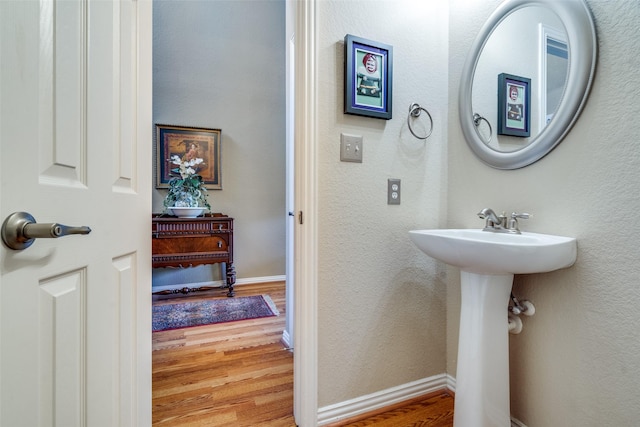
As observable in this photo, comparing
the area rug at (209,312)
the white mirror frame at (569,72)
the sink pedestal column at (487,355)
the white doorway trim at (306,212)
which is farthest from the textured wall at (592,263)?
the area rug at (209,312)

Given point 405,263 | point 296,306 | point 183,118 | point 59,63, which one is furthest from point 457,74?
point 183,118

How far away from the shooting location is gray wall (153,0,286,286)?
9.70 ft

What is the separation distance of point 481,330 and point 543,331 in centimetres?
25

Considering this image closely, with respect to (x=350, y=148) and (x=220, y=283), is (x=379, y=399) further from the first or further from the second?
(x=220, y=283)

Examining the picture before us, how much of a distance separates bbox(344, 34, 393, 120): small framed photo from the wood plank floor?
1.33 metres

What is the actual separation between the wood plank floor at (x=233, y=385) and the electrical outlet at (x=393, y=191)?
94cm

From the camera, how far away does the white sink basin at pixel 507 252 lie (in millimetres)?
833

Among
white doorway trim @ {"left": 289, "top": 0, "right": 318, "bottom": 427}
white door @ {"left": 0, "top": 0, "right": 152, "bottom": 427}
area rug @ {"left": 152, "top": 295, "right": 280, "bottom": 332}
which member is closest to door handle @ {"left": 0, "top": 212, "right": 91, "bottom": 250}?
white door @ {"left": 0, "top": 0, "right": 152, "bottom": 427}

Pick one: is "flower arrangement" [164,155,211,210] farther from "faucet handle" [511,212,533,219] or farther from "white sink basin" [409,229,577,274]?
"faucet handle" [511,212,533,219]

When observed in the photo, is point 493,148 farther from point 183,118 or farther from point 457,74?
point 183,118

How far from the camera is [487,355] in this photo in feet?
3.36

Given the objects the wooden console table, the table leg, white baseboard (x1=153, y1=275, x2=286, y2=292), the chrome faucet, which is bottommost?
white baseboard (x1=153, y1=275, x2=286, y2=292)

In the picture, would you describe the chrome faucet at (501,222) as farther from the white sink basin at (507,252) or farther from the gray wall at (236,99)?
the gray wall at (236,99)

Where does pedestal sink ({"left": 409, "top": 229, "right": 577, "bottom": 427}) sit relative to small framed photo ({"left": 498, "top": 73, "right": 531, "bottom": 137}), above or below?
below
